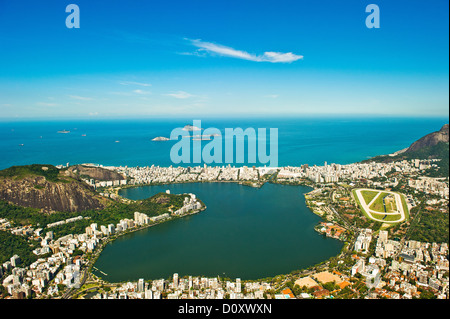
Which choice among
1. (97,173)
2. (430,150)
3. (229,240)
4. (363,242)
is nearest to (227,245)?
(229,240)

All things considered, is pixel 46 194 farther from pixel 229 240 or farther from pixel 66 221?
pixel 229 240

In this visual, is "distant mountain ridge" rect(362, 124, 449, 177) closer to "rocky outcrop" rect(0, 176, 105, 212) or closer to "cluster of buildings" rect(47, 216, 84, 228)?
"rocky outcrop" rect(0, 176, 105, 212)

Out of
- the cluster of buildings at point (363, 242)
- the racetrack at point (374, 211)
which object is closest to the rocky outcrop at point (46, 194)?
the cluster of buildings at point (363, 242)

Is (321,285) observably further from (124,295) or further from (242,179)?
(242,179)

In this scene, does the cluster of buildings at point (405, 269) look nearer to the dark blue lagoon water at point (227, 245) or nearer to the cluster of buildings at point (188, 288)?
the dark blue lagoon water at point (227, 245)

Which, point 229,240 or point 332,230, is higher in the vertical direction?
point 332,230

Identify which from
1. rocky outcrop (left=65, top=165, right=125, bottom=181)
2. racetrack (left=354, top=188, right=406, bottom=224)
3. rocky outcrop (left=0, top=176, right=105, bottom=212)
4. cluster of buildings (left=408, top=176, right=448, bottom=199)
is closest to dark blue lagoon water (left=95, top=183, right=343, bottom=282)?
racetrack (left=354, top=188, right=406, bottom=224)
